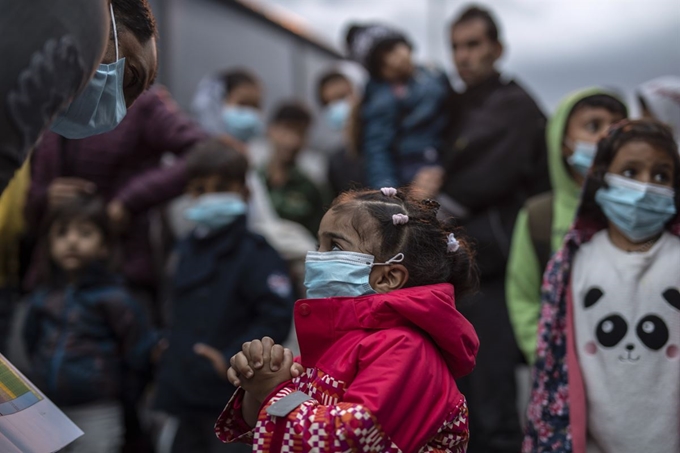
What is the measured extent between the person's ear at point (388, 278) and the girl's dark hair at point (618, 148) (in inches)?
44.7

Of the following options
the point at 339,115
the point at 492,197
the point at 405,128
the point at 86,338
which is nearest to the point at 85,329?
the point at 86,338

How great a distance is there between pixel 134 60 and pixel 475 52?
3.18 m

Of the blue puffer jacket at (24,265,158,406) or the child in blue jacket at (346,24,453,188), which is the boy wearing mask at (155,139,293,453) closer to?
the blue puffer jacket at (24,265,158,406)

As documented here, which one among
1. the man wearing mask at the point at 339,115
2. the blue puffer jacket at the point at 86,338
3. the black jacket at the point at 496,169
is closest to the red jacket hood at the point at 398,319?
the black jacket at the point at 496,169

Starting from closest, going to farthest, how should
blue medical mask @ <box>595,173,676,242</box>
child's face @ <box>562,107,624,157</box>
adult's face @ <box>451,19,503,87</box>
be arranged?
blue medical mask @ <box>595,173,676,242</box> → child's face @ <box>562,107,624,157</box> → adult's face @ <box>451,19,503,87</box>

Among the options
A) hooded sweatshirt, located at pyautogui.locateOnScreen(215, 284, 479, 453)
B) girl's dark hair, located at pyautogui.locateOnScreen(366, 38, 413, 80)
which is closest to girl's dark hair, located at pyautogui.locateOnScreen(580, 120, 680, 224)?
hooded sweatshirt, located at pyautogui.locateOnScreen(215, 284, 479, 453)

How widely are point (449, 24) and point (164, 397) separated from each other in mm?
2747

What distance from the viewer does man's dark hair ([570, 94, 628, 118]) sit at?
3764mm

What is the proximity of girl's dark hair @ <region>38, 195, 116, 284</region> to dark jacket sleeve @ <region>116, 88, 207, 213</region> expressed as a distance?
0.54 feet

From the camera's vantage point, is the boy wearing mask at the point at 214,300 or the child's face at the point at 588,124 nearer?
the child's face at the point at 588,124

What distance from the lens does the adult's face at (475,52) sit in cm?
476

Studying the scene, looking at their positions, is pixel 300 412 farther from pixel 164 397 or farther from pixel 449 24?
pixel 449 24

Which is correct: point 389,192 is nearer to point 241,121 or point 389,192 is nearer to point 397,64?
point 397,64

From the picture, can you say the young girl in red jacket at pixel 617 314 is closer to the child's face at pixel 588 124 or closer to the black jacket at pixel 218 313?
the child's face at pixel 588 124
